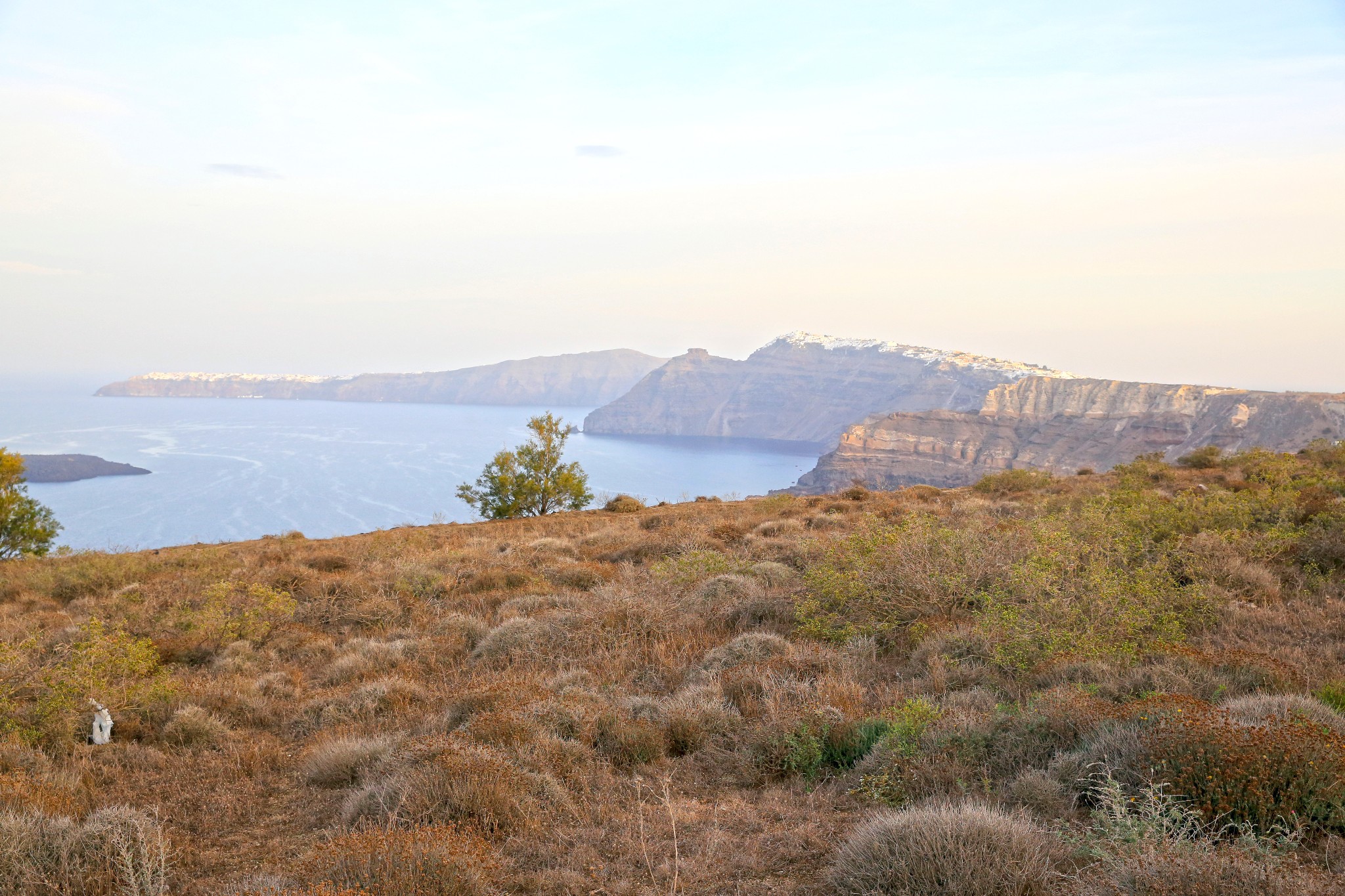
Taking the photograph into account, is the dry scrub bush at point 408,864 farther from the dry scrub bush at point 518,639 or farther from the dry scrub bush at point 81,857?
the dry scrub bush at point 518,639

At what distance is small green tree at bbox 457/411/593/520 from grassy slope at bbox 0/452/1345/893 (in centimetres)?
1597

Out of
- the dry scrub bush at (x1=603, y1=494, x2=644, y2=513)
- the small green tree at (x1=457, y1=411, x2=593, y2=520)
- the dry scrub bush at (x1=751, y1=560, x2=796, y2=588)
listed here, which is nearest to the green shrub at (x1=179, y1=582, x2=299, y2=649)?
the dry scrub bush at (x1=751, y1=560, x2=796, y2=588)

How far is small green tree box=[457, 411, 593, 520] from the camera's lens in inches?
1123

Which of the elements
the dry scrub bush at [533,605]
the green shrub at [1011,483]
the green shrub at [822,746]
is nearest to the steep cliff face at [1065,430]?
the green shrub at [1011,483]

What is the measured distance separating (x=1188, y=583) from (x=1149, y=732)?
6.12 metres

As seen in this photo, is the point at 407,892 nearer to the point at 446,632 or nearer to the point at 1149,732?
the point at 1149,732

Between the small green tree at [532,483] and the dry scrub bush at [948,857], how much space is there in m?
25.5

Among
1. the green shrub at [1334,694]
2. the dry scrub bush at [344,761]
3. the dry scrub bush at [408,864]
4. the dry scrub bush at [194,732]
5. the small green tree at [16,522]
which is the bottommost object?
the small green tree at [16,522]

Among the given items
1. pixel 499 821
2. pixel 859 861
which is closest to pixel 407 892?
pixel 499 821

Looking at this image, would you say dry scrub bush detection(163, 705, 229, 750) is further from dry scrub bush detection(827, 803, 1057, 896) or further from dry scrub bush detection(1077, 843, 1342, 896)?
dry scrub bush detection(1077, 843, 1342, 896)

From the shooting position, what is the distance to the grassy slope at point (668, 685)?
402cm

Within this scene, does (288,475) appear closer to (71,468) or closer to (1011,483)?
(71,468)

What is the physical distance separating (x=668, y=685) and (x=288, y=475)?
115 metres

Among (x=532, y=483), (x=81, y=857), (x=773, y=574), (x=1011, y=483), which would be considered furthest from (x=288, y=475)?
(x=81, y=857)
